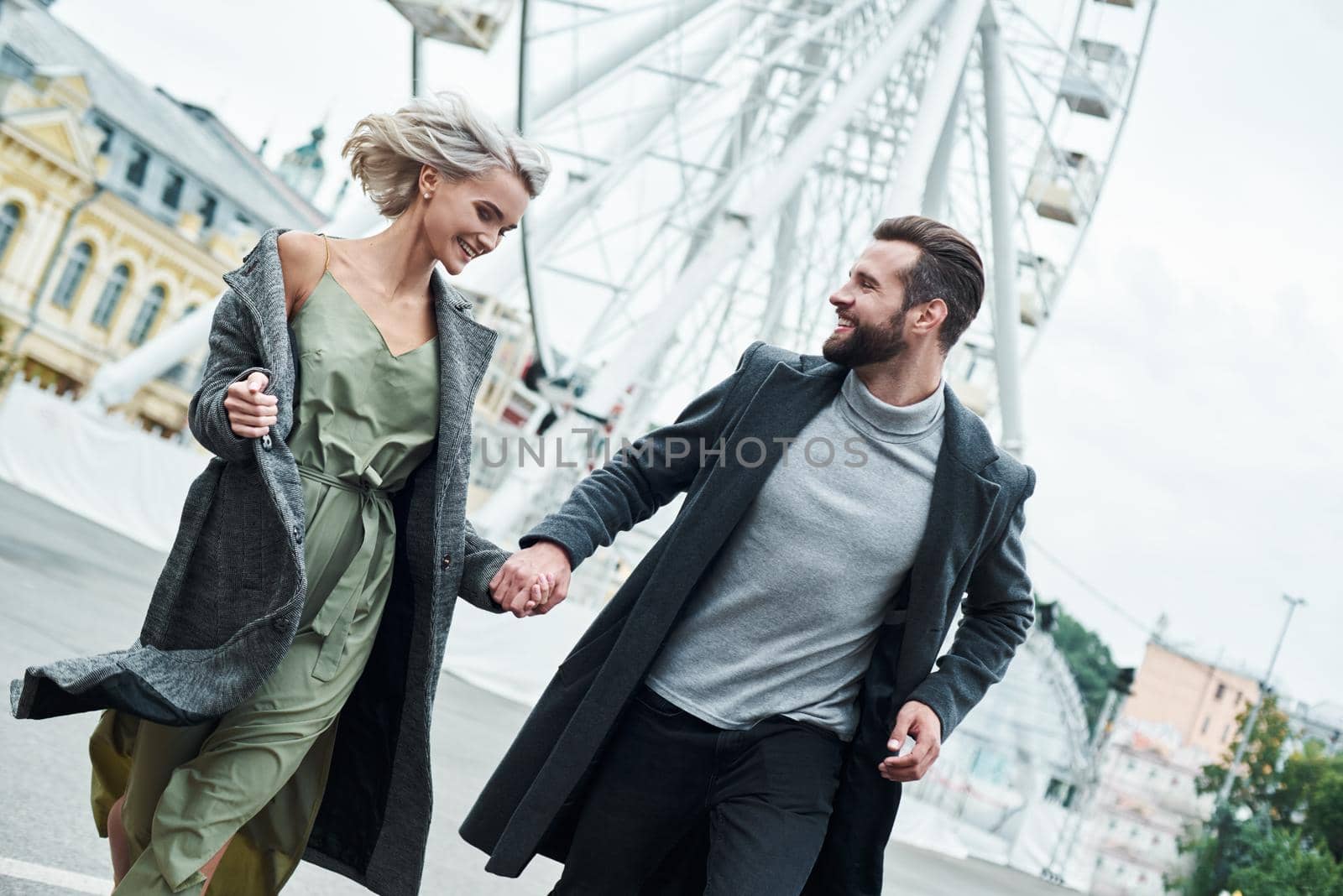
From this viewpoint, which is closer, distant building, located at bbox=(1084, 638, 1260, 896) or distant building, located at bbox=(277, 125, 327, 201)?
distant building, located at bbox=(1084, 638, 1260, 896)

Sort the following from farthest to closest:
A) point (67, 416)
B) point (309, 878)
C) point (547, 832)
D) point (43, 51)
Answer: point (43, 51)
point (67, 416)
point (309, 878)
point (547, 832)

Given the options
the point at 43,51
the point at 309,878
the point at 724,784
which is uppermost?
the point at 43,51

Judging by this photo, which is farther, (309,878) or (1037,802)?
(1037,802)

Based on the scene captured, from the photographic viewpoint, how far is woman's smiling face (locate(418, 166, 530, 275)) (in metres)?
3.18

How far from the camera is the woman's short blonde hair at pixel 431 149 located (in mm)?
3176

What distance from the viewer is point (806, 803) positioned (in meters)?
3.03

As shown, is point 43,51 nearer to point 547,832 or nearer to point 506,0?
point 506,0

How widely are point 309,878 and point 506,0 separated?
9348mm

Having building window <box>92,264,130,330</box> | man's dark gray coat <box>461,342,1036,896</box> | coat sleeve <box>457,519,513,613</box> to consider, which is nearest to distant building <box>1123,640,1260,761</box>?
building window <box>92,264,130,330</box>

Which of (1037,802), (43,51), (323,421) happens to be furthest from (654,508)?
(43,51)

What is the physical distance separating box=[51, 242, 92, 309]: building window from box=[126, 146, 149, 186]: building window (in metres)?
2.67

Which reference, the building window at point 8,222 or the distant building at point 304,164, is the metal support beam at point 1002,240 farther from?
the distant building at point 304,164

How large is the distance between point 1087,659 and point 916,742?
93815mm

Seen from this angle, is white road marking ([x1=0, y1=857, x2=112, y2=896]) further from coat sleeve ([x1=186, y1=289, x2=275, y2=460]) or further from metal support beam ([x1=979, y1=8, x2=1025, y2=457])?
metal support beam ([x1=979, y1=8, x2=1025, y2=457])
